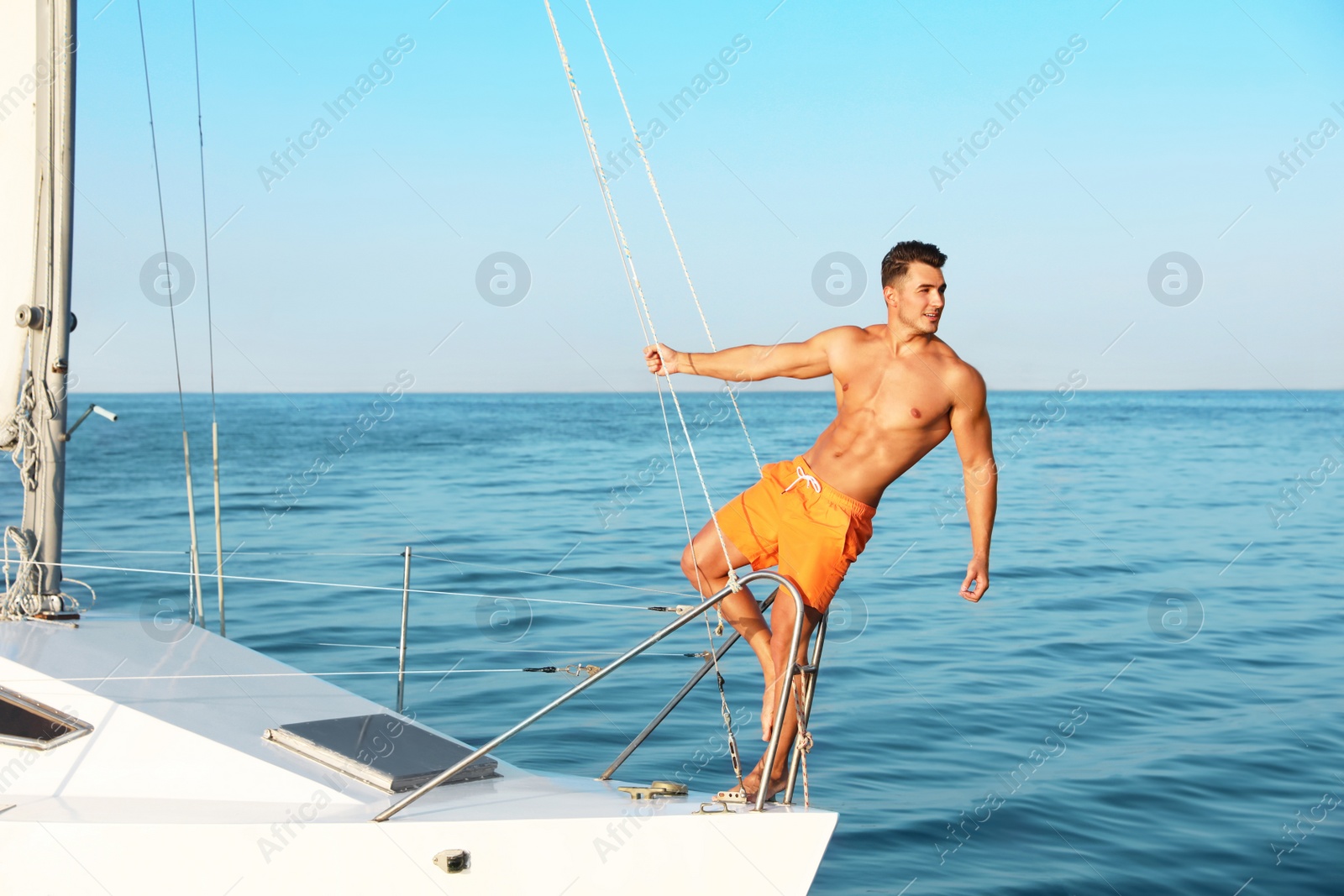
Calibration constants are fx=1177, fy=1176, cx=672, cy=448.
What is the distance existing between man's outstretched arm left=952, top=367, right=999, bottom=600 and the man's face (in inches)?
8.6

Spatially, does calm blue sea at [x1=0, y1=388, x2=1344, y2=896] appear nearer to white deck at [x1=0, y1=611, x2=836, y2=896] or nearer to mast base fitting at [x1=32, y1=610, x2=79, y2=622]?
white deck at [x1=0, y1=611, x2=836, y2=896]

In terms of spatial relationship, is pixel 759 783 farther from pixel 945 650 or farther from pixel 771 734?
pixel 945 650

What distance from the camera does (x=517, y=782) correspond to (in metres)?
4.08

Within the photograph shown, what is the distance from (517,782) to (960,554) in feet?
37.1

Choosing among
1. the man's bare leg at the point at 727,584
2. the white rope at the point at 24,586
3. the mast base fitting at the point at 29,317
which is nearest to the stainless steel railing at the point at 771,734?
the man's bare leg at the point at 727,584

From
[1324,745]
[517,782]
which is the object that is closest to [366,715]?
[517,782]

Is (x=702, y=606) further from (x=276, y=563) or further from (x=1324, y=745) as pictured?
(x=276, y=563)

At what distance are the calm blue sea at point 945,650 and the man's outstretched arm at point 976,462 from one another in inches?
55.0

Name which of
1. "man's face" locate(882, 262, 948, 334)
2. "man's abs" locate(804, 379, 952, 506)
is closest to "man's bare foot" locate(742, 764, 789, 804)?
"man's abs" locate(804, 379, 952, 506)

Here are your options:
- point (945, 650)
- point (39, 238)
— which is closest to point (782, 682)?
point (39, 238)

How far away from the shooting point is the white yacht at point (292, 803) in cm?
348

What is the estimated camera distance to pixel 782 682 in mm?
3721

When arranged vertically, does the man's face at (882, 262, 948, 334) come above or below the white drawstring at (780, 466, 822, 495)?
above

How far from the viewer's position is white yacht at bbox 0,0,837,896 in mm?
3480
